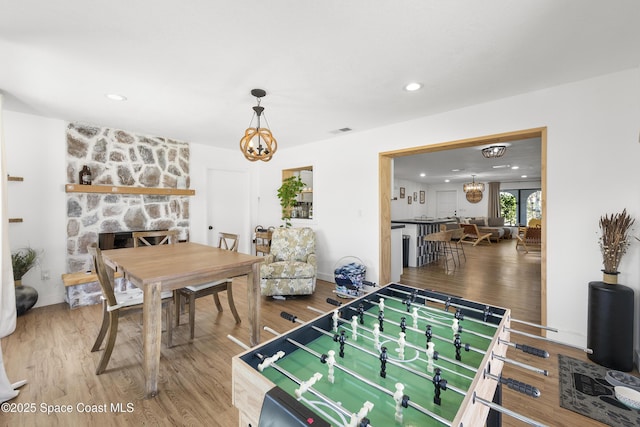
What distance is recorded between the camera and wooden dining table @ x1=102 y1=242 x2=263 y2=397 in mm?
1829

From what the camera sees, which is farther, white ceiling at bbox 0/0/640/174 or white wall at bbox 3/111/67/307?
white wall at bbox 3/111/67/307

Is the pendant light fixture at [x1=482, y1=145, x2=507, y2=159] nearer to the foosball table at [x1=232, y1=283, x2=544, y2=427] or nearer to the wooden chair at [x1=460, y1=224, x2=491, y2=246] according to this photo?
the foosball table at [x1=232, y1=283, x2=544, y2=427]

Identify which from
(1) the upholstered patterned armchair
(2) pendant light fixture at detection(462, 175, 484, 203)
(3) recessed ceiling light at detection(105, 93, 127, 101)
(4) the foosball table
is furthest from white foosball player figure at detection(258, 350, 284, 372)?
(2) pendant light fixture at detection(462, 175, 484, 203)

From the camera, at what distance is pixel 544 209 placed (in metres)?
2.68

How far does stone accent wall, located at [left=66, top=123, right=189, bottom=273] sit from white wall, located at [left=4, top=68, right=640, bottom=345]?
0.14m

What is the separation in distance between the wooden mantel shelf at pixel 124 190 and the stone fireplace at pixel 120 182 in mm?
112

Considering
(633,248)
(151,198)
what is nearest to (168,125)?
(151,198)

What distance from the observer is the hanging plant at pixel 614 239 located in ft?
7.12

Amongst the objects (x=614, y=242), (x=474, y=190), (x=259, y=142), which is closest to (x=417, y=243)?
(x=614, y=242)

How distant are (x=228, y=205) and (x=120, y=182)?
1.77 meters

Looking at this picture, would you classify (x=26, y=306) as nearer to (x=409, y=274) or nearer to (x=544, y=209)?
(x=409, y=274)

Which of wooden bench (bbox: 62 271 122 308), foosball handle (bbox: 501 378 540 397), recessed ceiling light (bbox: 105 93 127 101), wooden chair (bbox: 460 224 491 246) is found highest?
recessed ceiling light (bbox: 105 93 127 101)

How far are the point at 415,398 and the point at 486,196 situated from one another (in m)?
11.8

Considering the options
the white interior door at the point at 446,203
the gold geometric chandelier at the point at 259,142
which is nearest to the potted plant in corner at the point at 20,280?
the gold geometric chandelier at the point at 259,142
